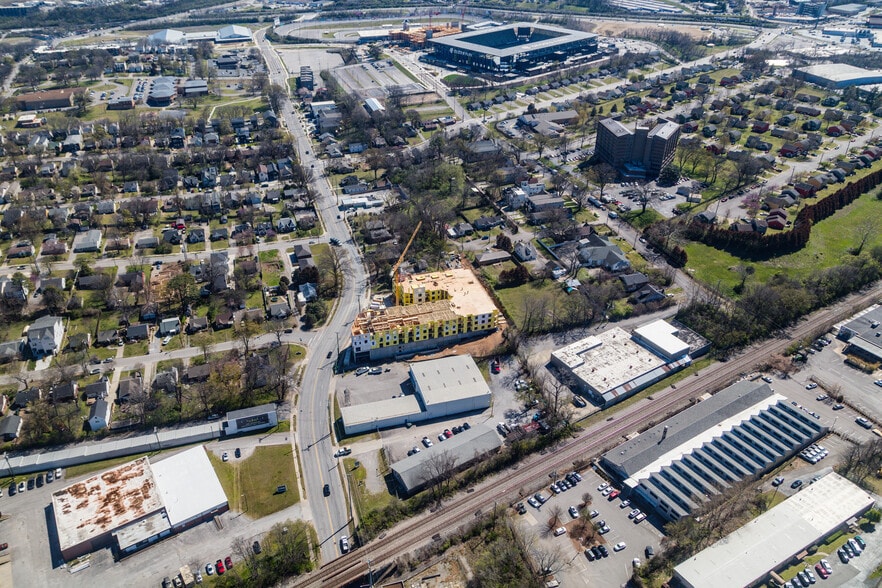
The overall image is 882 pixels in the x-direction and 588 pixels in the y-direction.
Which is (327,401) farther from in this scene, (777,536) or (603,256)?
(603,256)

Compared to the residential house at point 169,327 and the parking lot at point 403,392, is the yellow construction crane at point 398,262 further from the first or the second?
the residential house at point 169,327

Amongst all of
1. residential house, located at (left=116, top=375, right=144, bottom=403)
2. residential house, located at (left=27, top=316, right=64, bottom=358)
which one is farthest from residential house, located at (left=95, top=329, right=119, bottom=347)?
residential house, located at (left=116, top=375, right=144, bottom=403)

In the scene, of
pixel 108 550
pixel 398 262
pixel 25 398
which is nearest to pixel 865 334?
pixel 398 262

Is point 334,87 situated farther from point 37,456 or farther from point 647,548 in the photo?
point 647,548

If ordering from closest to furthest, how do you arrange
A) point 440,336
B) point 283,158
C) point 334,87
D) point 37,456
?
point 37,456 → point 440,336 → point 283,158 → point 334,87

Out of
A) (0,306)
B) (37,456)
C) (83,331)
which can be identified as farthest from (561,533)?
(0,306)

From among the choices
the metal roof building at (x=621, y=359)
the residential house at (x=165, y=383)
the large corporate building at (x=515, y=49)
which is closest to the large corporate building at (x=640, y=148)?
the metal roof building at (x=621, y=359)
